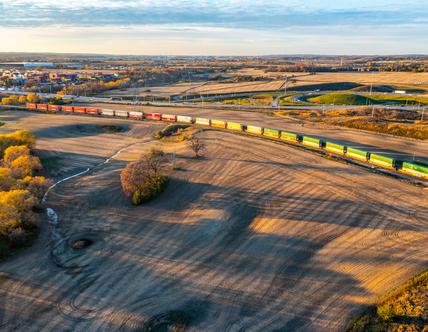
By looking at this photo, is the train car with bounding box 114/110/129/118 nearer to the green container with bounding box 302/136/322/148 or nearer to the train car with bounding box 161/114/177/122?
the train car with bounding box 161/114/177/122

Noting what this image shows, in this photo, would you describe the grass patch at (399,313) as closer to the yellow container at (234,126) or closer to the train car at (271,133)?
the train car at (271,133)

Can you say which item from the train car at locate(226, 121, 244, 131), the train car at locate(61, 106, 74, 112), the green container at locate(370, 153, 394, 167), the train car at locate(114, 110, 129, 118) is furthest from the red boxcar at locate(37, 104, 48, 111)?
the green container at locate(370, 153, 394, 167)

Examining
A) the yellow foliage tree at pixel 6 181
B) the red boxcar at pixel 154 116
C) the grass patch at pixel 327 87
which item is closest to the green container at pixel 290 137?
the red boxcar at pixel 154 116

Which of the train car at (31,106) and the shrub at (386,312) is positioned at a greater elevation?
the train car at (31,106)

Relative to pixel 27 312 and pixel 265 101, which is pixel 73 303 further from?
pixel 265 101

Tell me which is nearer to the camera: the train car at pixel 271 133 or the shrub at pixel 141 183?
the shrub at pixel 141 183

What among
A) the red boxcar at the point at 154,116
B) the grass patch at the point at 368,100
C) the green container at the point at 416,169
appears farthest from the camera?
the grass patch at the point at 368,100

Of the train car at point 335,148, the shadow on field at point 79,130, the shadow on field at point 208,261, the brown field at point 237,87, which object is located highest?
the brown field at point 237,87
